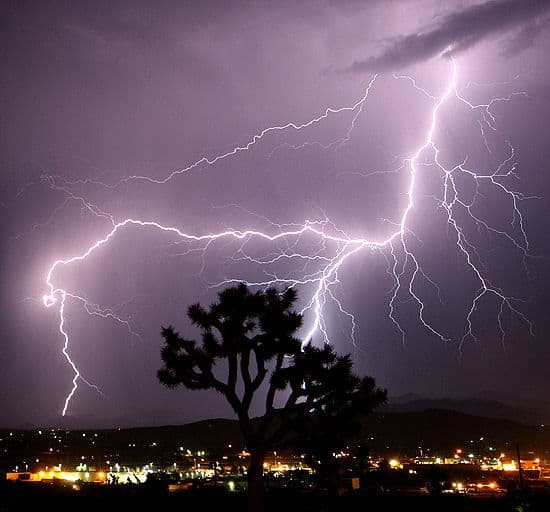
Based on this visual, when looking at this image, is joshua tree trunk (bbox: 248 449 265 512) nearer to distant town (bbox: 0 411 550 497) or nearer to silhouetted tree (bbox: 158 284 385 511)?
silhouetted tree (bbox: 158 284 385 511)

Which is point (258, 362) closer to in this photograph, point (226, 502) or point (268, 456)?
point (226, 502)

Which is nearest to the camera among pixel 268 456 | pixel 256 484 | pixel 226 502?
pixel 256 484

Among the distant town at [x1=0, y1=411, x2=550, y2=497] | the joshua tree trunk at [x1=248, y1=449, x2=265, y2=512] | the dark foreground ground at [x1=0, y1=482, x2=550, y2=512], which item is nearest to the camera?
the dark foreground ground at [x1=0, y1=482, x2=550, y2=512]

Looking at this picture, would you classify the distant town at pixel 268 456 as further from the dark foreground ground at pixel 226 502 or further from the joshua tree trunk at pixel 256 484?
the joshua tree trunk at pixel 256 484

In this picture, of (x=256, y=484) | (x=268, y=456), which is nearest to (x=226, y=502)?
(x=256, y=484)

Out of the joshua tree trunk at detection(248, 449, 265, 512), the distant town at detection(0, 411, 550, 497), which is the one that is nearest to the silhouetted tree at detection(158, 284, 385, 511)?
the joshua tree trunk at detection(248, 449, 265, 512)
